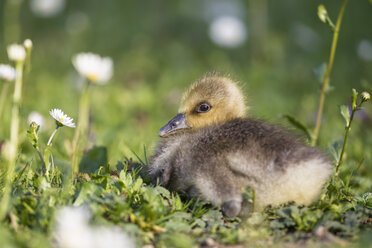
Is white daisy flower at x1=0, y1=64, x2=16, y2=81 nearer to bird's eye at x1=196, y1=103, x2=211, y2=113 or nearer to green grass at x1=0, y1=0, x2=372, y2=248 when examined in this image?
green grass at x1=0, y1=0, x2=372, y2=248

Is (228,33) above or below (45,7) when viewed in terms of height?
below

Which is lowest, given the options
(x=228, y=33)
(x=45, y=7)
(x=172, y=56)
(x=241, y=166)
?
(x=241, y=166)

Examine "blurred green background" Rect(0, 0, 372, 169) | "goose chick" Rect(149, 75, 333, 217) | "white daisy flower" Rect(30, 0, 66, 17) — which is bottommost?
"goose chick" Rect(149, 75, 333, 217)

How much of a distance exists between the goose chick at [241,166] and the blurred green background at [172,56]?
1.26 m

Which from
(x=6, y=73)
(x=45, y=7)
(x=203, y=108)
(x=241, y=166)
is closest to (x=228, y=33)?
(x=45, y=7)

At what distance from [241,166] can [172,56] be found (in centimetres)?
504

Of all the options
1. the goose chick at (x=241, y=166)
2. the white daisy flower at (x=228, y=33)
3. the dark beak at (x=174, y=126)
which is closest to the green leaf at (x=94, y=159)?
the dark beak at (x=174, y=126)

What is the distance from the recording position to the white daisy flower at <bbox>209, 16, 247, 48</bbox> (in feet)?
26.3

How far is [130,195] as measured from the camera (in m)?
2.83

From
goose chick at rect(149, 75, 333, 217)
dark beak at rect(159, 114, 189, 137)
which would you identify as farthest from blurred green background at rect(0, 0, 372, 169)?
goose chick at rect(149, 75, 333, 217)

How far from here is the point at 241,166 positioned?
2.73m

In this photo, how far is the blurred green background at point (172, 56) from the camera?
5562 millimetres

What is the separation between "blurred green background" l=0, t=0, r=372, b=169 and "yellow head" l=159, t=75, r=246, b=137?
2.79ft

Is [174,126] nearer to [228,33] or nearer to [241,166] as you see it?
[241,166]
